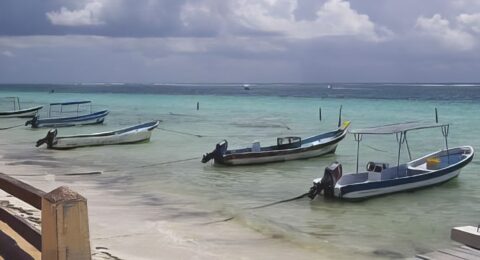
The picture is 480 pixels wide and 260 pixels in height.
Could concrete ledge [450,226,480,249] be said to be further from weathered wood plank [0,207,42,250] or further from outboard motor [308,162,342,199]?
outboard motor [308,162,342,199]

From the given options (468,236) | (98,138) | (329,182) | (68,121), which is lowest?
(68,121)

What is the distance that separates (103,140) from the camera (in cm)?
2859

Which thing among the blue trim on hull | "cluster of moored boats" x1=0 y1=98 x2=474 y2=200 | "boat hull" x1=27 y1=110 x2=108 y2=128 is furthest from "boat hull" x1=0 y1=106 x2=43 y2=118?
the blue trim on hull

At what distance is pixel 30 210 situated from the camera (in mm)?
10805

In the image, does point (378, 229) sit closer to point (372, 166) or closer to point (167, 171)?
point (372, 166)

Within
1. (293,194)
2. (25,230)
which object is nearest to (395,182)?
(293,194)

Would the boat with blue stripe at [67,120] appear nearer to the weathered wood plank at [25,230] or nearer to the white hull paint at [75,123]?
the white hull paint at [75,123]

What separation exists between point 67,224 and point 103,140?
85.5 ft

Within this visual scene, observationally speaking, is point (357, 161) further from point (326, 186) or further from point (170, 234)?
point (170, 234)

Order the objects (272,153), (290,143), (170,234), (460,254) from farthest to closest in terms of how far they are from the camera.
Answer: (290,143)
(272,153)
(170,234)
(460,254)

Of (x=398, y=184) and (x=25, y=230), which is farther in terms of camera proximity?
(x=398, y=184)

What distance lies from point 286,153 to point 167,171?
499cm

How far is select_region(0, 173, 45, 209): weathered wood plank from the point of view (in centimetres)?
372

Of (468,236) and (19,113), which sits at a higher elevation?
(468,236)
